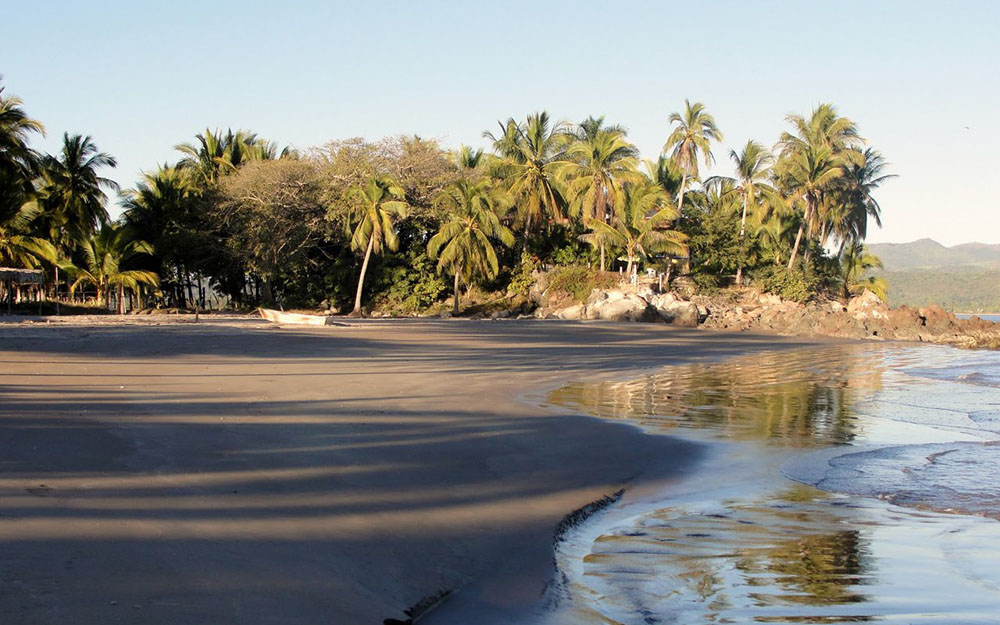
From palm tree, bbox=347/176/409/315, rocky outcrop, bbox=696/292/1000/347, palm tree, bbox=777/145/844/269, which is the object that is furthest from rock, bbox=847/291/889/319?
palm tree, bbox=347/176/409/315

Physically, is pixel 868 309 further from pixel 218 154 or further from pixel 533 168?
pixel 218 154

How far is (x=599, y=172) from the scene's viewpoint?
1502 inches

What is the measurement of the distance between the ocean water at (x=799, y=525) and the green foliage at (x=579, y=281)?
24.0 metres

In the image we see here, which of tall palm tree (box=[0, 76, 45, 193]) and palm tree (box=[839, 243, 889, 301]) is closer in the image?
tall palm tree (box=[0, 76, 45, 193])

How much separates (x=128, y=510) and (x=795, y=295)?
40041 millimetres

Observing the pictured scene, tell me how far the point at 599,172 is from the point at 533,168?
3071 mm

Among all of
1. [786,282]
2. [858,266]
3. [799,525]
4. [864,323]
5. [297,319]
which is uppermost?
[858,266]

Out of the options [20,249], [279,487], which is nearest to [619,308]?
[20,249]

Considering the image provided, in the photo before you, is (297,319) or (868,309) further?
(868,309)

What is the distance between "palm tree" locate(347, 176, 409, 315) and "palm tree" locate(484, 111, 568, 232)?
20.5 ft

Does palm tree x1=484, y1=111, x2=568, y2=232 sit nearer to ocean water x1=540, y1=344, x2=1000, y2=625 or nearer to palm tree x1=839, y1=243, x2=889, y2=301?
palm tree x1=839, y1=243, x2=889, y2=301

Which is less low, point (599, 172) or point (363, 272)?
point (599, 172)

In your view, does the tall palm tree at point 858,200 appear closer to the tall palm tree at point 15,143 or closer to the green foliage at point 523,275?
the green foliage at point 523,275

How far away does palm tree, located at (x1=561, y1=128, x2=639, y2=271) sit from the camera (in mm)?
37906
